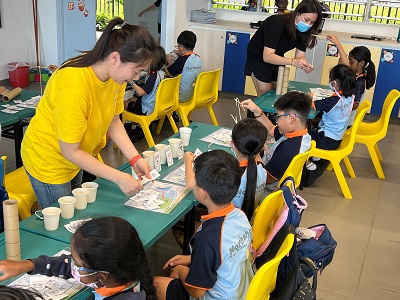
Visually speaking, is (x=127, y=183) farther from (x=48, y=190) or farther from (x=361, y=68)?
(x=361, y=68)

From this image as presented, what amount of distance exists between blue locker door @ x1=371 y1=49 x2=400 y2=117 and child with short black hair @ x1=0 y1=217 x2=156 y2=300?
5.69 metres

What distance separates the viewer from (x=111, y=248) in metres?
1.53

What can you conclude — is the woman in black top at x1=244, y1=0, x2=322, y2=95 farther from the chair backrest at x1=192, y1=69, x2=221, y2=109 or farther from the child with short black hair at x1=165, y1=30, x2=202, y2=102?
the child with short black hair at x1=165, y1=30, x2=202, y2=102

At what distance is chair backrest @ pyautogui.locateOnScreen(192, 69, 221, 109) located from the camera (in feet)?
15.8

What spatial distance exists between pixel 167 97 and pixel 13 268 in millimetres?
3181

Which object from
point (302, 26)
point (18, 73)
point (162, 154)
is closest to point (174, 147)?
point (162, 154)

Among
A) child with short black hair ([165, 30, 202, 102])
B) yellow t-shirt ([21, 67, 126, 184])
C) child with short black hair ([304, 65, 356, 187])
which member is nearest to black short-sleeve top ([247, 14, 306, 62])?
child with short black hair ([304, 65, 356, 187])

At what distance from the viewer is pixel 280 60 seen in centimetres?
432

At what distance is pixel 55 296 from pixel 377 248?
2489mm

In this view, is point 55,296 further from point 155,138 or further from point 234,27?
point 234,27

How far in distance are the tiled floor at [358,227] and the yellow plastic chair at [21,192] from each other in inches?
31.9

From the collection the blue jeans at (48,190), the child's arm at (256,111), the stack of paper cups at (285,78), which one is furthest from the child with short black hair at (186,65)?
the blue jeans at (48,190)

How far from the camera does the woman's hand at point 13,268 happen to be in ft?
5.20

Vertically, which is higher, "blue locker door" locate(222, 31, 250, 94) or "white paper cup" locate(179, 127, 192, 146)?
"white paper cup" locate(179, 127, 192, 146)
